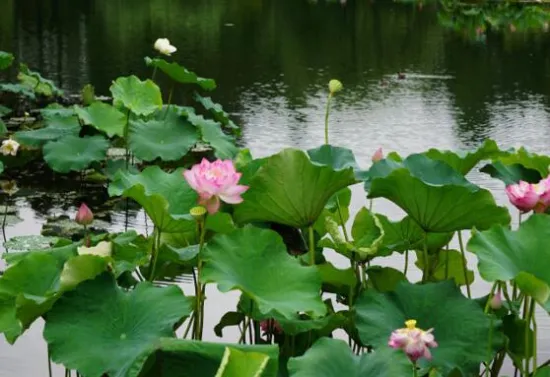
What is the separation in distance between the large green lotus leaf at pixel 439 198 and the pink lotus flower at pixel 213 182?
0.75 feet

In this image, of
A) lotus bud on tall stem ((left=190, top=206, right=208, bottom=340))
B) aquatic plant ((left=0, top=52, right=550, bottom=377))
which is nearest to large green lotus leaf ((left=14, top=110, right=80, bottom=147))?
aquatic plant ((left=0, top=52, right=550, bottom=377))

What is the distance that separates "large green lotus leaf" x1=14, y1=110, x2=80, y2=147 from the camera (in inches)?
121

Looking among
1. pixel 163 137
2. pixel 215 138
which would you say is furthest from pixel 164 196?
pixel 215 138

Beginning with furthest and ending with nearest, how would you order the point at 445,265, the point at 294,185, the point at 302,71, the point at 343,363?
the point at 302,71 → the point at 445,265 → the point at 294,185 → the point at 343,363

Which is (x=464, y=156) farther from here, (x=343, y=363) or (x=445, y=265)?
(x=343, y=363)

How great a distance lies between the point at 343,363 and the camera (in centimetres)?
116

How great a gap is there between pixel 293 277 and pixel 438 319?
8.2 inches

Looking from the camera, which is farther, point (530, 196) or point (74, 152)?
point (74, 152)

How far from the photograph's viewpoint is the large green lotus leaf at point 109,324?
3.88 feet

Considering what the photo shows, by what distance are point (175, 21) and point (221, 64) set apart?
104 inches

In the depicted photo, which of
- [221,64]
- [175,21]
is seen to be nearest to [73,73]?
[221,64]

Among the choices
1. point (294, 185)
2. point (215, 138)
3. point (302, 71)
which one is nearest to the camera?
point (294, 185)

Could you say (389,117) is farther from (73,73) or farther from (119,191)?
(119,191)

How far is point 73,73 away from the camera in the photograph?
207 inches
